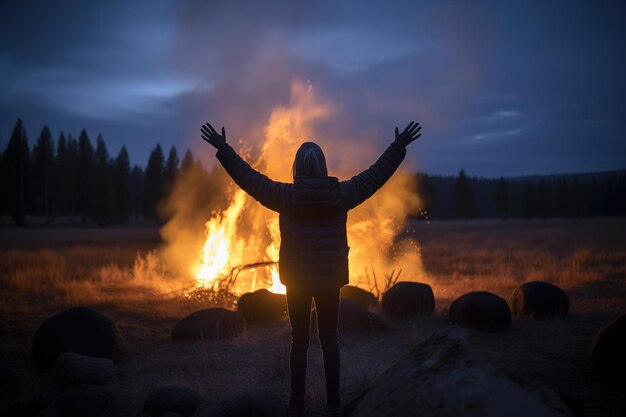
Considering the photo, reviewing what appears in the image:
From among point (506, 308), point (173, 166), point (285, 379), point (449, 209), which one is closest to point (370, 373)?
point (285, 379)

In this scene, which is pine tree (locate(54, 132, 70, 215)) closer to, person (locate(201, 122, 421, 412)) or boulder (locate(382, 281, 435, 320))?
boulder (locate(382, 281, 435, 320))

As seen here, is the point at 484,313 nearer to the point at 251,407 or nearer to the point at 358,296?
the point at 358,296

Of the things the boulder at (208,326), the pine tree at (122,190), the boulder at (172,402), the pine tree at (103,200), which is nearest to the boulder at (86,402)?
the boulder at (172,402)

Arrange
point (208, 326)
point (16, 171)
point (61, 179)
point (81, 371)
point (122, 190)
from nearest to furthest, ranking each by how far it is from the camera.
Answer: point (81, 371), point (208, 326), point (16, 171), point (61, 179), point (122, 190)

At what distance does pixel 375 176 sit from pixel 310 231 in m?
0.92

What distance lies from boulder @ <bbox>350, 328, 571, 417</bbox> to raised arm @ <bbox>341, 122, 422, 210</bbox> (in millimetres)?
1778

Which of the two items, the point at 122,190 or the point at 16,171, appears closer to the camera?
the point at 16,171

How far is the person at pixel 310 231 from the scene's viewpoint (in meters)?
4.32

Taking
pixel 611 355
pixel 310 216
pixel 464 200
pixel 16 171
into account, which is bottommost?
pixel 611 355

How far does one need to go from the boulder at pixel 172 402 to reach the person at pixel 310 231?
4.06 ft

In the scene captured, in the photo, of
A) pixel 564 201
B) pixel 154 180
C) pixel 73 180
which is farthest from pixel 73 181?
pixel 564 201

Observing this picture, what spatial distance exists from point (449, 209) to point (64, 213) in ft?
323

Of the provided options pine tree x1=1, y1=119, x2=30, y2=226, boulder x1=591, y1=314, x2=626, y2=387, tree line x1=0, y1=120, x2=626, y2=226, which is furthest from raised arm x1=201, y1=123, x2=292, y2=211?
pine tree x1=1, y1=119, x2=30, y2=226

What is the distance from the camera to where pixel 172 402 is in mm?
4910
